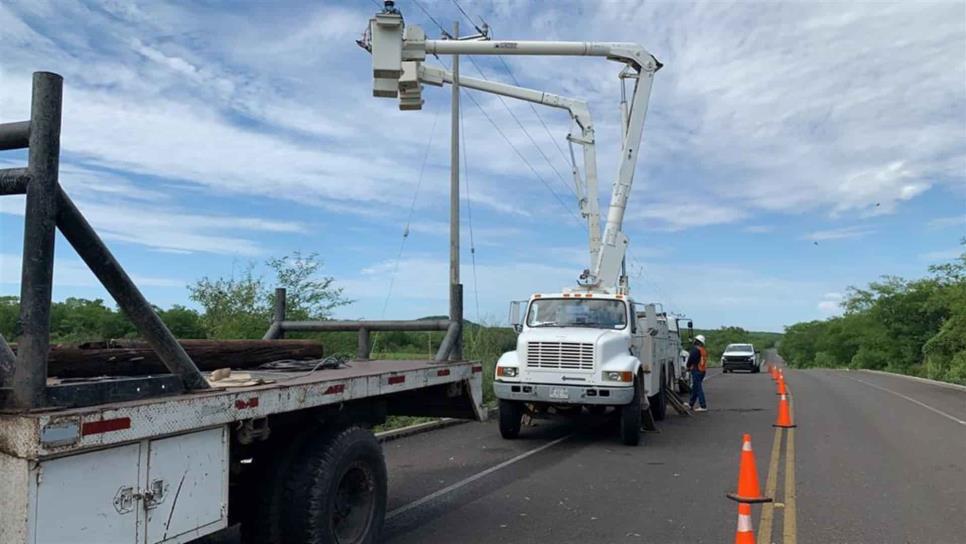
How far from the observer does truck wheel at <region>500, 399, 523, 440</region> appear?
12141mm

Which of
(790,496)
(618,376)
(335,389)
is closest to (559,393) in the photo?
(618,376)

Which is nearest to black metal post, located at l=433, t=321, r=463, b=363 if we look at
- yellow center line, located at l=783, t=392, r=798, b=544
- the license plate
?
yellow center line, located at l=783, t=392, r=798, b=544

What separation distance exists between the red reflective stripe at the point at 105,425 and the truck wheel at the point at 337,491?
5.72 ft

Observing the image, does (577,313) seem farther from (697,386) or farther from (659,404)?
(697,386)

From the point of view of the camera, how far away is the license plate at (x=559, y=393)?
11.6m

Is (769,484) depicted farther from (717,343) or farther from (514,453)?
(717,343)

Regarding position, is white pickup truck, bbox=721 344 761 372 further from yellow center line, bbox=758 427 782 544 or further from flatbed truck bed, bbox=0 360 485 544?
flatbed truck bed, bbox=0 360 485 544

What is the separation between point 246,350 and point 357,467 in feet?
4.05

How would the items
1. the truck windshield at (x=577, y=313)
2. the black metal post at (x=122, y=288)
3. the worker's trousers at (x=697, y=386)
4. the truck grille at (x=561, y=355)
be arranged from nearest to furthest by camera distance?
the black metal post at (x=122, y=288) < the truck grille at (x=561, y=355) < the truck windshield at (x=577, y=313) < the worker's trousers at (x=697, y=386)

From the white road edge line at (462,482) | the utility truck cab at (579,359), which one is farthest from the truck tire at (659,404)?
the white road edge line at (462,482)

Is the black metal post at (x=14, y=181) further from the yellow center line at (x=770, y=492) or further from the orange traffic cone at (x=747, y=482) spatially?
the yellow center line at (x=770, y=492)

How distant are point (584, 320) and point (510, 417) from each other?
2063 mm

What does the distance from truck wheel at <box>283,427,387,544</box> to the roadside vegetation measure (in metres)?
35.0

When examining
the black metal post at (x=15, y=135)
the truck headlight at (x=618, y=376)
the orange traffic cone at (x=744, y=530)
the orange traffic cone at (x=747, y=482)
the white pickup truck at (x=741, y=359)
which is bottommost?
the white pickup truck at (x=741, y=359)
